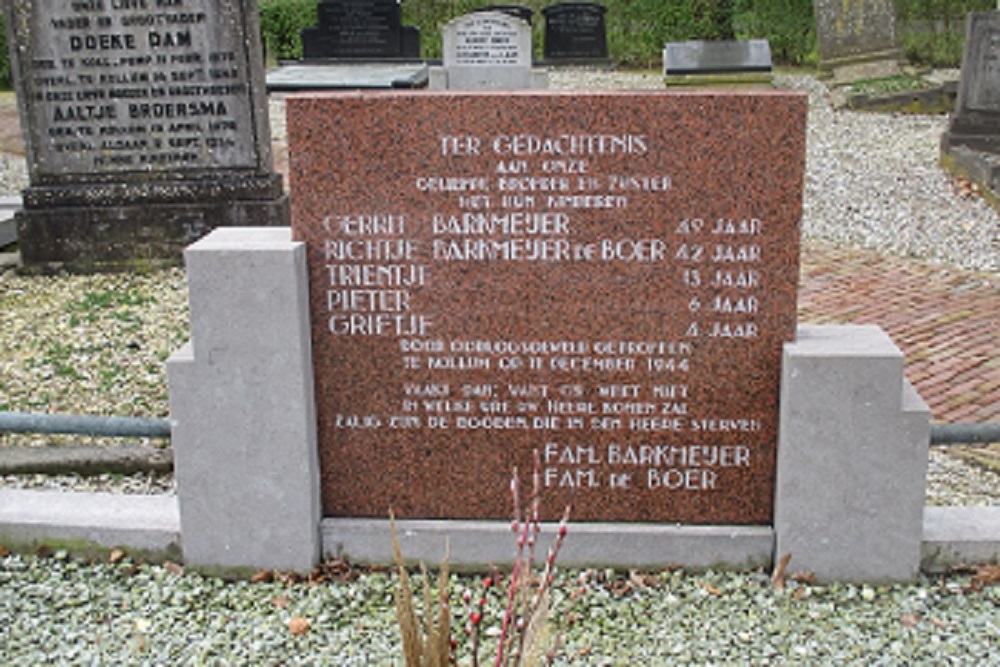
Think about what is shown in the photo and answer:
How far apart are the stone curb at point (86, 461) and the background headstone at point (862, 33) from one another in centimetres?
1530

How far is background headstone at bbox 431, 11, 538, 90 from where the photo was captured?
15836 millimetres

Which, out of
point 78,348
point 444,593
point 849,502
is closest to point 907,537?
point 849,502

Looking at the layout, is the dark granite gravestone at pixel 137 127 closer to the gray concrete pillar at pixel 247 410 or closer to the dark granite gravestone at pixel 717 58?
the gray concrete pillar at pixel 247 410

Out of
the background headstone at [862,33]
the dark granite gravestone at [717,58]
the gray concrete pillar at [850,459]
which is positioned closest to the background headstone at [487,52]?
the dark granite gravestone at [717,58]

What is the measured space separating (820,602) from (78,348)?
4714 millimetres

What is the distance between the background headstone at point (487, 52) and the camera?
1584 cm

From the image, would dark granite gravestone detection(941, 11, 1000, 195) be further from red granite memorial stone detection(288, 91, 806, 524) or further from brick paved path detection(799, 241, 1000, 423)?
red granite memorial stone detection(288, 91, 806, 524)

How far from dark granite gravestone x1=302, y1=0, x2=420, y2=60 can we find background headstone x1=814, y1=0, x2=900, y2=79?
27.5 feet

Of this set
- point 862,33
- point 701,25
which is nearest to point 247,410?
point 862,33

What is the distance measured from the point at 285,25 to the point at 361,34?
4.84 metres

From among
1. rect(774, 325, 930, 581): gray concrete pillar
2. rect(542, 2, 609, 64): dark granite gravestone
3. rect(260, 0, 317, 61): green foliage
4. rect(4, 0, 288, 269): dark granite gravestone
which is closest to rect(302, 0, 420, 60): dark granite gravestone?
rect(542, 2, 609, 64): dark granite gravestone

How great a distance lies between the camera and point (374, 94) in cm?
361

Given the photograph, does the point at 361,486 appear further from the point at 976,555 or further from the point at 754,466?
the point at 976,555

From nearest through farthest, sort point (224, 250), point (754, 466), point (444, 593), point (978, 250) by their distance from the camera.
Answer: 1. point (444, 593)
2. point (224, 250)
3. point (754, 466)
4. point (978, 250)
